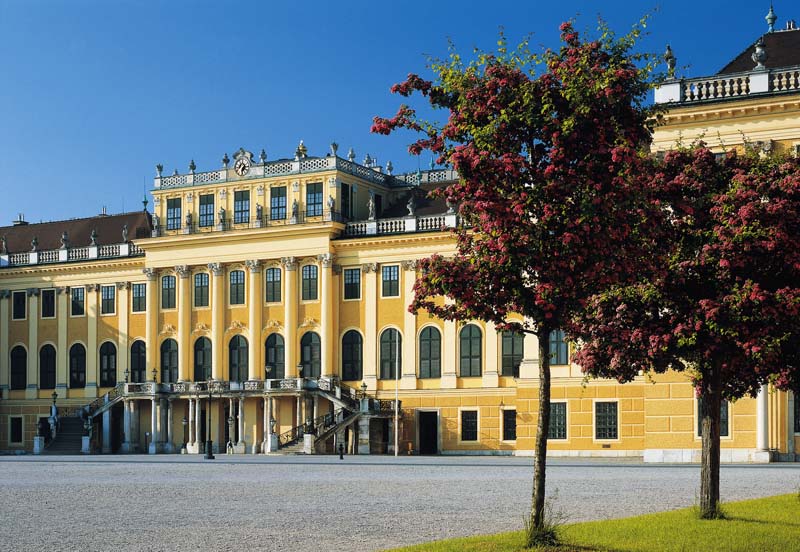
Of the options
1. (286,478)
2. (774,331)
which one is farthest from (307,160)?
(774,331)

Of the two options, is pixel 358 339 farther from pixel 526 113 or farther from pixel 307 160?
pixel 526 113

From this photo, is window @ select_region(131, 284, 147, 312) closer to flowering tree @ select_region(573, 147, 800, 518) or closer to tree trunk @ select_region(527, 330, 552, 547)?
flowering tree @ select_region(573, 147, 800, 518)

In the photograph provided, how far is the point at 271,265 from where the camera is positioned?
247 feet

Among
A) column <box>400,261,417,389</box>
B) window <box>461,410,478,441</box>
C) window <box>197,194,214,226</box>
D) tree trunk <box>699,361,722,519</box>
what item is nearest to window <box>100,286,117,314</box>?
window <box>197,194,214,226</box>

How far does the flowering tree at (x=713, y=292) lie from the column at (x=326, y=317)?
49216 millimetres

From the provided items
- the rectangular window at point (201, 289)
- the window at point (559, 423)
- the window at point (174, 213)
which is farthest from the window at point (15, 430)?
the window at point (559, 423)

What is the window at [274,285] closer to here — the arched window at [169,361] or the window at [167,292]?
the window at [167,292]

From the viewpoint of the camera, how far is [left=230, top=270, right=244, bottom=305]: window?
251 feet

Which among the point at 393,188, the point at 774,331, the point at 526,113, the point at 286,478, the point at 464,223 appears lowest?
the point at 286,478

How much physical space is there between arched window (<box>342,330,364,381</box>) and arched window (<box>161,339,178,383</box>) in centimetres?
1117

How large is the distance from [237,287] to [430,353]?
12.7 meters

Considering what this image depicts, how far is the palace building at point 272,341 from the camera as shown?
2717 inches

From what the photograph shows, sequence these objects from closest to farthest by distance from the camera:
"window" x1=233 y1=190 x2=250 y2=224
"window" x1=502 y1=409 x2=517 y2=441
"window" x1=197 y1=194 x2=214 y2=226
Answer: "window" x1=502 y1=409 x2=517 y2=441
"window" x1=233 y1=190 x2=250 y2=224
"window" x1=197 y1=194 x2=214 y2=226

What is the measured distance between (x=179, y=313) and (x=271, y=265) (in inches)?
269
